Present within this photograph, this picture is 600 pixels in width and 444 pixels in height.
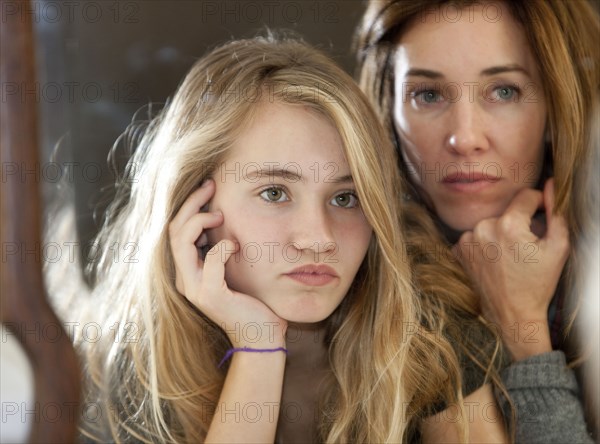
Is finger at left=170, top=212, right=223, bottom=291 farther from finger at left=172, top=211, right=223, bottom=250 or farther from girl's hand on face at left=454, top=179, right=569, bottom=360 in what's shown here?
girl's hand on face at left=454, top=179, right=569, bottom=360

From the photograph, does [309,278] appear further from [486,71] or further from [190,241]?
[486,71]

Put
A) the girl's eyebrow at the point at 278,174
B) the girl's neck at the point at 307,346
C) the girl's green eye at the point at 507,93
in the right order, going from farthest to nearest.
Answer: the girl's green eye at the point at 507,93
the girl's neck at the point at 307,346
the girl's eyebrow at the point at 278,174

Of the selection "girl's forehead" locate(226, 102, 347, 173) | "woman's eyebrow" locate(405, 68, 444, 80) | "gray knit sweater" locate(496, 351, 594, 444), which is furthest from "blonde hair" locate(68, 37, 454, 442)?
"woman's eyebrow" locate(405, 68, 444, 80)

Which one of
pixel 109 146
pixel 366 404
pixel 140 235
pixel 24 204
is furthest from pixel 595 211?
pixel 24 204

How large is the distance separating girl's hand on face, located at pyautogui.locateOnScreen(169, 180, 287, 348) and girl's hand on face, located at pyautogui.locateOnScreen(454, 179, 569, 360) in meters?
0.39

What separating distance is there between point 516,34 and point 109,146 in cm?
78

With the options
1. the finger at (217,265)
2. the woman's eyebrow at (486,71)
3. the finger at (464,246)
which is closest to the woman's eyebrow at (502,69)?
the woman's eyebrow at (486,71)

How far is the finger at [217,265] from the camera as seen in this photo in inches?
44.3

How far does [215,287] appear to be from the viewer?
3.69 feet

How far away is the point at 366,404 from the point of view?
3.87 feet

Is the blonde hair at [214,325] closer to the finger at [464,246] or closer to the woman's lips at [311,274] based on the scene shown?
the woman's lips at [311,274]

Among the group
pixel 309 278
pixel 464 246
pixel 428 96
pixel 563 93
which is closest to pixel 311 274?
pixel 309 278

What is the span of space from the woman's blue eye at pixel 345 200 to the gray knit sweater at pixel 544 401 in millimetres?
359

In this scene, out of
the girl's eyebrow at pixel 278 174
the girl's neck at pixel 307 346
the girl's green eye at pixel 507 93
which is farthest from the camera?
the girl's green eye at pixel 507 93
